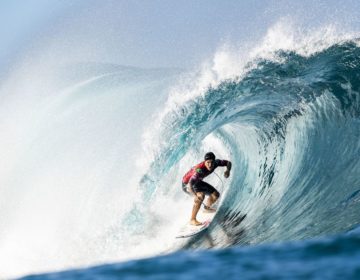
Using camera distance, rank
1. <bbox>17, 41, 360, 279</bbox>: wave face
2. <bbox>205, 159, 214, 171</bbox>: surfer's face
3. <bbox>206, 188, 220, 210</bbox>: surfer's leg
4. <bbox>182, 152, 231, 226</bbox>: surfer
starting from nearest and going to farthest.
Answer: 1. <bbox>17, 41, 360, 279</bbox>: wave face
2. <bbox>205, 159, 214, 171</bbox>: surfer's face
3. <bbox>182, 152, 231, 226</bbox>: surfer
4. <bbox>206, 188, 220, 210</bbox>: surfer's leg

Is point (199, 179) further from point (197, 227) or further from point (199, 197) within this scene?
point (197, 227)

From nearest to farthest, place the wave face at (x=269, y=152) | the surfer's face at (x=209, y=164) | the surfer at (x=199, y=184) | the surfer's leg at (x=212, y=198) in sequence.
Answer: the wave face at (x=269, y=152), the surfer's face at (x=209, y=164), the surfer at (x=199, y=184), the surfer's leg at (x=212, y=198)

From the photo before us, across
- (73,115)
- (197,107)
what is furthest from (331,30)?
(73,115)

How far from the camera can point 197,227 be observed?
332 inches

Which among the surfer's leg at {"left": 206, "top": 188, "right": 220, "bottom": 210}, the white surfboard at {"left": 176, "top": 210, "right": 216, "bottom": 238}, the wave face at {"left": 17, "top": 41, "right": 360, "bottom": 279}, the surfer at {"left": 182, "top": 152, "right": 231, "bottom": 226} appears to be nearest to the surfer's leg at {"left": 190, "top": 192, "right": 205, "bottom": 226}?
the surfer at {"left": 182, "top": 152, "right": 231, "bottom": 226}

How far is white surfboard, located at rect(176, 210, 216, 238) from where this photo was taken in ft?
27.6

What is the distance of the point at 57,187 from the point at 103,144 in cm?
211

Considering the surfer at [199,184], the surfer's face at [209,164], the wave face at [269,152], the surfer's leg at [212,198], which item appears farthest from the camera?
the surfer's leg at [212,198]

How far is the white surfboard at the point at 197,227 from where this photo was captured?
27.6 ft

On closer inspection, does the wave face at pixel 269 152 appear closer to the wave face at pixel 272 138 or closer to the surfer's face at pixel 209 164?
the wave face at pixel 272 138

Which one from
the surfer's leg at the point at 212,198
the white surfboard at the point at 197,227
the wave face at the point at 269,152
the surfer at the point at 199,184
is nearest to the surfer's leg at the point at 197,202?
the surfer at the point at 199,184

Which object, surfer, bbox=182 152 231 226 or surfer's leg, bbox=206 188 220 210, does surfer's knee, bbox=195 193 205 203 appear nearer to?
surfer, bbox=182 152 231 226

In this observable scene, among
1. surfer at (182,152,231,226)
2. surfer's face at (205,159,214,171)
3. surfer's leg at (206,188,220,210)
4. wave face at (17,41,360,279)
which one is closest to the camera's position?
wave face at (17,41,360,279)

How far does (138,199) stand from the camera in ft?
34.8
